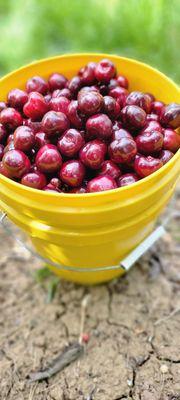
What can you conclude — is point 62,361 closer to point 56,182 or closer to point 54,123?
point 56,182

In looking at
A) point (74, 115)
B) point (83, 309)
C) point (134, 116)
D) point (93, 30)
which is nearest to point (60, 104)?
point (74, 115)

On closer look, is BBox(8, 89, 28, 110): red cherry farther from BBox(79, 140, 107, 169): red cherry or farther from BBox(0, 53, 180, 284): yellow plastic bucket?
BBox(79, 140, 107, 169): red cherry

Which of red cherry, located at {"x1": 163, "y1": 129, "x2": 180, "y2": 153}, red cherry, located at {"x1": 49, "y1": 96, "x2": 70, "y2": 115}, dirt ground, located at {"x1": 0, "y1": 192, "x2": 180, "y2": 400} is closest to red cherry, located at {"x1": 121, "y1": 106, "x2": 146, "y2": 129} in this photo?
red cherry, located at {"x1": 163, "y1": 129, "x2": 180, "y2": 153}

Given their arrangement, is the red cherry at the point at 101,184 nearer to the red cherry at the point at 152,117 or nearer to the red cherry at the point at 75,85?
the red cherry at the point at 152,117

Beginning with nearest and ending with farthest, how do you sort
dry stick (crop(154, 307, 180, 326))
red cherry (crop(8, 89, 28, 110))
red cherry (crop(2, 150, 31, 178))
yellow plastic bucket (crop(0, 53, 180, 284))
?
yellow plastic bucket (crop(0, 53, 180, 284)) → red cherry (crop(2, 150, 31, 178)) → red cherry (crop(8, 89, 28, 110)) → dry stick (crop(154, 307, 180, 326))

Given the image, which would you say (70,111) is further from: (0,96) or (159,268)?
(159,268)

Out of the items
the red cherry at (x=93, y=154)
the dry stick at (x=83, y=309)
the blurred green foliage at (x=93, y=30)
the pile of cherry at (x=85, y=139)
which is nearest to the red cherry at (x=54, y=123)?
the pile of cherry at (x=85, y=139)
